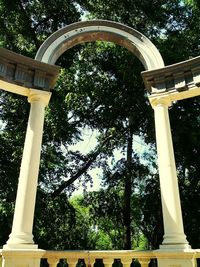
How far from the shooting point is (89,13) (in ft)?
101

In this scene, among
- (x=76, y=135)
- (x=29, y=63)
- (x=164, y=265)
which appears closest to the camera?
(x=164, y=265)

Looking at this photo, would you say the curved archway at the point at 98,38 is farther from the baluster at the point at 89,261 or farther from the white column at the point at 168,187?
the baluster at the point at 89,261

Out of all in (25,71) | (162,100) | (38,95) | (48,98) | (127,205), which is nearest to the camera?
(38,95)

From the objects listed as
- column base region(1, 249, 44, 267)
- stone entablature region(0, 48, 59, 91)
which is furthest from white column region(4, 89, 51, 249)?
stone entablature region(0, 48, 59, 91)

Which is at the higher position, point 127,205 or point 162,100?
point 162,100

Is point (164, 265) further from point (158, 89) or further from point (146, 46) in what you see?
point (146, 46)

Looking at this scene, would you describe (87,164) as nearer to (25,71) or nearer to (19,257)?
(25,71)

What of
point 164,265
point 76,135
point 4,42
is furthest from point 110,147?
point 164,265

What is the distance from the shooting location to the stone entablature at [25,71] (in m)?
13.1

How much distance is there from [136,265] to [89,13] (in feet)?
78.9

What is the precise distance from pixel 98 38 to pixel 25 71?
4.21 meters

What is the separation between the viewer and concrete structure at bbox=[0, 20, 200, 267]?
1047cm

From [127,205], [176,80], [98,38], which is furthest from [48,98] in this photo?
[127,205]

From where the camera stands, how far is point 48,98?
13.3 metres
